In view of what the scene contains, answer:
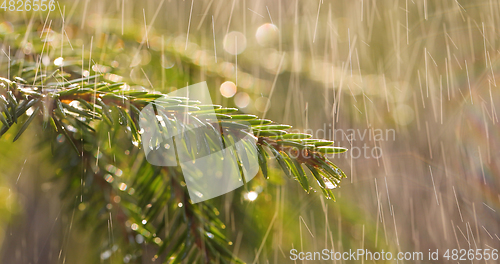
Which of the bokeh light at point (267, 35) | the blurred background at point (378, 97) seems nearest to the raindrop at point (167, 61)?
the blurred background at point (378, 97)

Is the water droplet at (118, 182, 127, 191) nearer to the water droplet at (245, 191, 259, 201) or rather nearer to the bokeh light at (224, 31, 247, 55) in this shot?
the water droplet at (245, 191, 259, 201)

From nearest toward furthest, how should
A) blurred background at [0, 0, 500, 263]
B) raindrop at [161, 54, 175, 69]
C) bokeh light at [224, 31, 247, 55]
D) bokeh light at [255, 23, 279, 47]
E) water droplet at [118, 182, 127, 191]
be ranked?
water droplet at [118, 182, 127, 191], raindrop at [161, 54, 175, 69], blurred background at [0, 0, 500, 263], bokeh light at [224, 31, 247, 55], bokeh light at [255, 23, 279, 47]

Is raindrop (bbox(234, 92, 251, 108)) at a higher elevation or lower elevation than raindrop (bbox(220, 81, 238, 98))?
lower

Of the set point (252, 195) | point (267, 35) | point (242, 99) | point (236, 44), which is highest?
point (267, 35)

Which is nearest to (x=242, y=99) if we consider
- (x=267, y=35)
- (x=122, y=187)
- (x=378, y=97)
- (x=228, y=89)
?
(x=228, y=89)

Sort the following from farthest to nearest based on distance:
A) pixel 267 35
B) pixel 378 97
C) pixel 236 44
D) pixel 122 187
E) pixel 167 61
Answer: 1. pixel 267 35
2. pixel 236 44
3. pixel 378 97
4. pixel 167 61
5. pixel 122 187

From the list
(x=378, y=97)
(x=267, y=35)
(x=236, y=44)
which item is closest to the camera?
(x=378, y=97)

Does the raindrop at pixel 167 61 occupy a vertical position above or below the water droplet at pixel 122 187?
above

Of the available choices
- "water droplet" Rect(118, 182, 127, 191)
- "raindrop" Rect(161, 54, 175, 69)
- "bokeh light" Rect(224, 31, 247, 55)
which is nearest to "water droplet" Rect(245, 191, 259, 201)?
"water droplet" Rect(118, 182, 127, 191)

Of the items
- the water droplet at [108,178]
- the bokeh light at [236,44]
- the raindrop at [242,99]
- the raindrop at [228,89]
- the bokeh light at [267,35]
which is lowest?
the water droplet at [108,178]

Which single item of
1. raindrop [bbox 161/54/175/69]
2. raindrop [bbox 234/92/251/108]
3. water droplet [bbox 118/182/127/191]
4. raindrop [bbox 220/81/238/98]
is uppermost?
raindrop [bbox 161/54/175/69]

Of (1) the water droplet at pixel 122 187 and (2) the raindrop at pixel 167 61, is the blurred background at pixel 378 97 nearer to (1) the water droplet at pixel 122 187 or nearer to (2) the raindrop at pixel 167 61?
(2) the raindrop at pixel 167 61

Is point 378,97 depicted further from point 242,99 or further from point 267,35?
Answer: point 267,35
